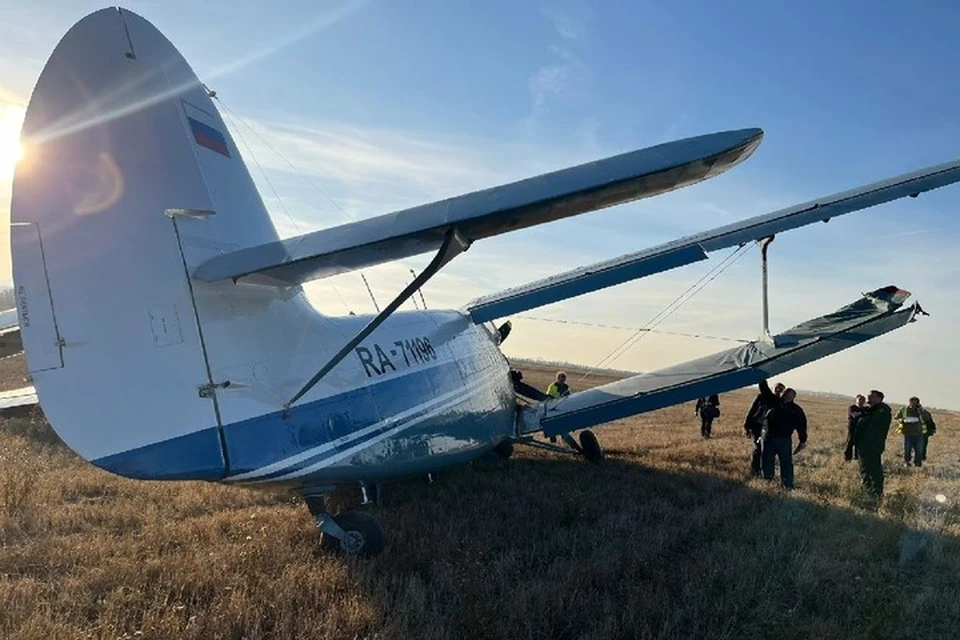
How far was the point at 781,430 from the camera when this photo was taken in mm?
10391

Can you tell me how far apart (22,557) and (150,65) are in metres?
4.33

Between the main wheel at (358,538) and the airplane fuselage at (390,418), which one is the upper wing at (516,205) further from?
the main wheel at (358,538)

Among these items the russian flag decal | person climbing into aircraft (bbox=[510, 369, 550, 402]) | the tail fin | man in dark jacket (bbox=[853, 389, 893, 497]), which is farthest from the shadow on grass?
person climbing into aircraft (bbox=[510, 369, 550, 402])

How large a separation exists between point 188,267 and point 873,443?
30.4ft

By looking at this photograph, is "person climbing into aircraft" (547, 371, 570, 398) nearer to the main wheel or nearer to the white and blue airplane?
the white and blue airplane

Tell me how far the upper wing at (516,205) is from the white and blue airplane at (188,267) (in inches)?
0.6

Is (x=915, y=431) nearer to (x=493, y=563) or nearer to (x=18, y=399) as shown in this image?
(x=493, y=563)

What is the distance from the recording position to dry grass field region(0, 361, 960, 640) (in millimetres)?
4695

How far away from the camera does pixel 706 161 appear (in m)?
4.44

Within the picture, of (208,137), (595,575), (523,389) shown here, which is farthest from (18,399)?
(523,389)

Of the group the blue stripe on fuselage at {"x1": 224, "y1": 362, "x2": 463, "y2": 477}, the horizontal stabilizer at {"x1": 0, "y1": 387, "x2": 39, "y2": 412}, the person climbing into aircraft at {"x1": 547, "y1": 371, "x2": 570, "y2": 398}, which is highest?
the horizontal stabilizer at {"x1": 0, "y1": 387, "x2": 39, "y2": 412}

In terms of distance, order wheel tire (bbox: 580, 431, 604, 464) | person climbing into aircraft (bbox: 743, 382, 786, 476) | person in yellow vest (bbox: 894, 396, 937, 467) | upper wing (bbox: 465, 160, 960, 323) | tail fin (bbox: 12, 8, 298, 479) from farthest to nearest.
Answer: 1. person in yellow vest (bbox: 894, 396, 937, 467)
2. wheel tire (bbox: 580, 431, 604, 464)
3. person climbing into aircraft (bbox: 743, 382, 786, 476)
4. upper wing (bbox: 465, 160, 960, 323)
5. tail fin (bbox: 12, 8, 298, 479)

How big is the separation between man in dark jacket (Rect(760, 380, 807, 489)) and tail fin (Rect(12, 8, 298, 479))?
A: 817 centimetres

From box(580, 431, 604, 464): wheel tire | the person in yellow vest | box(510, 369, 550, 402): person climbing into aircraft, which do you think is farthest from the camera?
the person in yellow vest
